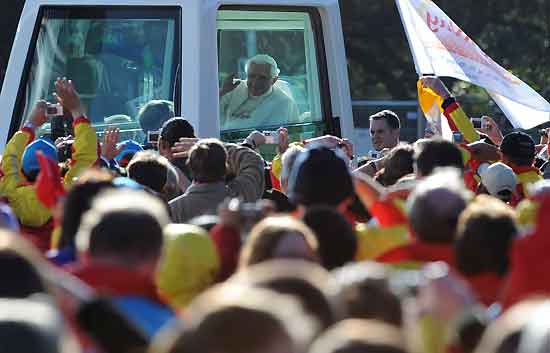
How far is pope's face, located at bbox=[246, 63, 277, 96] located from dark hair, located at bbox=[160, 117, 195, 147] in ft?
5.17

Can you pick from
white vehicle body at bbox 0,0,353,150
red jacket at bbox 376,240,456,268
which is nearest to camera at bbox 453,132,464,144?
white vehicle body at bbox 0,0,353,150

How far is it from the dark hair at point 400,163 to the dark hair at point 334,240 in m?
2.51

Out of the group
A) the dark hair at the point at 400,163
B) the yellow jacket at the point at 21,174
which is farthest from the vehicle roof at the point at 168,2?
the dark hair at the point at 400,163

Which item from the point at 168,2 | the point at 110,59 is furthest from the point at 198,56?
the point at 110,59

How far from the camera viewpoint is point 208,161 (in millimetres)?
7539

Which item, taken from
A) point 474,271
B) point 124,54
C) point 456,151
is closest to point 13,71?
point 124,54

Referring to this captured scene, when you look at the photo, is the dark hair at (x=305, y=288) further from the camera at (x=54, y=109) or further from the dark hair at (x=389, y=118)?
the dark hair at (x=389, y=118)

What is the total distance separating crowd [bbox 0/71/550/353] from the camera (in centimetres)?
291

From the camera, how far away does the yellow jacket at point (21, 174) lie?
785 centimetres

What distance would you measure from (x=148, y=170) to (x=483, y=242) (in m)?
2.97

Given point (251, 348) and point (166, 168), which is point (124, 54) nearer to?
point (166, 168)

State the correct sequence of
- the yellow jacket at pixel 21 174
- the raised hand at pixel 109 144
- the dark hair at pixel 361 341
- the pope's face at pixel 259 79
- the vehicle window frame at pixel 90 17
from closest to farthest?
the dark hair at pixel 361 341
the yellow jacket at pixel 21 174
the raised hand at pixel 109 144
the vehicle window frame at pixel 90 17
the pope's face at pixel 259 79

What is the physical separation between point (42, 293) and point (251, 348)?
3.01 feet

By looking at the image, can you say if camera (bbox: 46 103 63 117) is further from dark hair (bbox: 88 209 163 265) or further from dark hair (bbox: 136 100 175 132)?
dark hair (bbox: 88 209 163 265)
